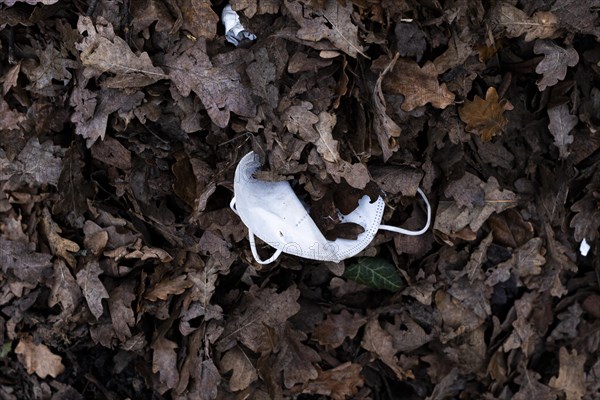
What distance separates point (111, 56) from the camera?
2174mm

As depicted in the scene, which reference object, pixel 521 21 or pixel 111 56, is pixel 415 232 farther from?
pixel 111 56

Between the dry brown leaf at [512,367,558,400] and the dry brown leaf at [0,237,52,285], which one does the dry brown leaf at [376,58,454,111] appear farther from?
the dry brown leaf at [0,237,52,285]

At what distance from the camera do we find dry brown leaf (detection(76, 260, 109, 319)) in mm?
2457

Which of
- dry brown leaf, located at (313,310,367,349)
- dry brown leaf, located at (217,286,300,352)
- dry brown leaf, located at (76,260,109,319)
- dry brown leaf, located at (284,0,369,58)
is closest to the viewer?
dry brown leaf, located at (284,0,369,58)

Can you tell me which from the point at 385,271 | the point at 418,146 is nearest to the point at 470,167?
the point at 418,146

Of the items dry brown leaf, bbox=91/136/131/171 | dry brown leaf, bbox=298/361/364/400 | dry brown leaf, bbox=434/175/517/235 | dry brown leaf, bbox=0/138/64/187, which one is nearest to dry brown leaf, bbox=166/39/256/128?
dry brown leaf, bbox=91/136/131/171

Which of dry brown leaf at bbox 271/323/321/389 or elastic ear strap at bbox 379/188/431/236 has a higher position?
elastic ear strap at bbox 379/188/431/236

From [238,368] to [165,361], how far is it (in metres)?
0.32

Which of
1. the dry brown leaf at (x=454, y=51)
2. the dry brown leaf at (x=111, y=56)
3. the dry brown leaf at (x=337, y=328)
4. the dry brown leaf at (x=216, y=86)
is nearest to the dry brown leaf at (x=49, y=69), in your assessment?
the dry brown leaf at (x=111, y=56)

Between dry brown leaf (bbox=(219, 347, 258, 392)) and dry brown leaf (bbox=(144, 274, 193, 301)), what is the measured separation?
0.37 m

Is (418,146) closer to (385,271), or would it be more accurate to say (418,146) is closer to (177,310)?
(385,271)

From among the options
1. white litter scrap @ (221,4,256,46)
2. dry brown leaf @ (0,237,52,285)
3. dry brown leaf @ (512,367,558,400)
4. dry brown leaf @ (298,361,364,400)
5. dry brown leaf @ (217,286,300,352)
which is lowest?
dry brown leaf @ (512,367,558,400)

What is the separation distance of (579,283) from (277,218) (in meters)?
1.54

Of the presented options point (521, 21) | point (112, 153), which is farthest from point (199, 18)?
point (521, 21)
